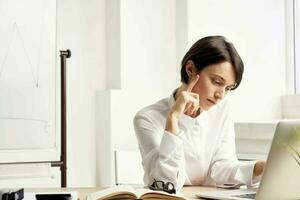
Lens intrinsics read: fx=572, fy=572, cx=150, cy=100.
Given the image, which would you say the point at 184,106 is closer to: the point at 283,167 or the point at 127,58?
the point at 283,167

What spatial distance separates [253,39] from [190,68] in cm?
151

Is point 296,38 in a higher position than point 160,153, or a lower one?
higher

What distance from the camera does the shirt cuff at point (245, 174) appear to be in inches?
80.7

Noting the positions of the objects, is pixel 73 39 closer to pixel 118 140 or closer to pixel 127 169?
pixel 118 140

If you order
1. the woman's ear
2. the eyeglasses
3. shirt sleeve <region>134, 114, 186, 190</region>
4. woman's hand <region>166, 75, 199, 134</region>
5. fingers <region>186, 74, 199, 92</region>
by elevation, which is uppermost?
the woman's ear

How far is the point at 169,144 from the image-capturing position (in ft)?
6.77

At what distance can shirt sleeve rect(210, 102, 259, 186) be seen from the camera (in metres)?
2.07

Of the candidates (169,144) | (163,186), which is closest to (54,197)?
(163,186)

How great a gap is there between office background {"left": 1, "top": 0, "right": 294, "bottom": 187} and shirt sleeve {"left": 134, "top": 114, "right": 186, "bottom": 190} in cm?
121

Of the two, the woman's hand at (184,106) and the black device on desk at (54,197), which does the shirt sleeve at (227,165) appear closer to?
the woman's hand at (184,106)

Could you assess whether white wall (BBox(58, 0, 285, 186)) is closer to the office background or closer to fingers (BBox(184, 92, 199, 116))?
the office background

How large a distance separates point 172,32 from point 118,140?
769mm

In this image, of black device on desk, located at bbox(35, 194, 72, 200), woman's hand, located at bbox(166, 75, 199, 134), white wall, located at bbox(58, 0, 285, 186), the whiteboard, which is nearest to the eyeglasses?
woman's hand, located at bbox(166, 75, 199, 134)

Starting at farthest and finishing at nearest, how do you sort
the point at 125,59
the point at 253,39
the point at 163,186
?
the point at 253,39 → the point at 125,59 → the point at 163,186
